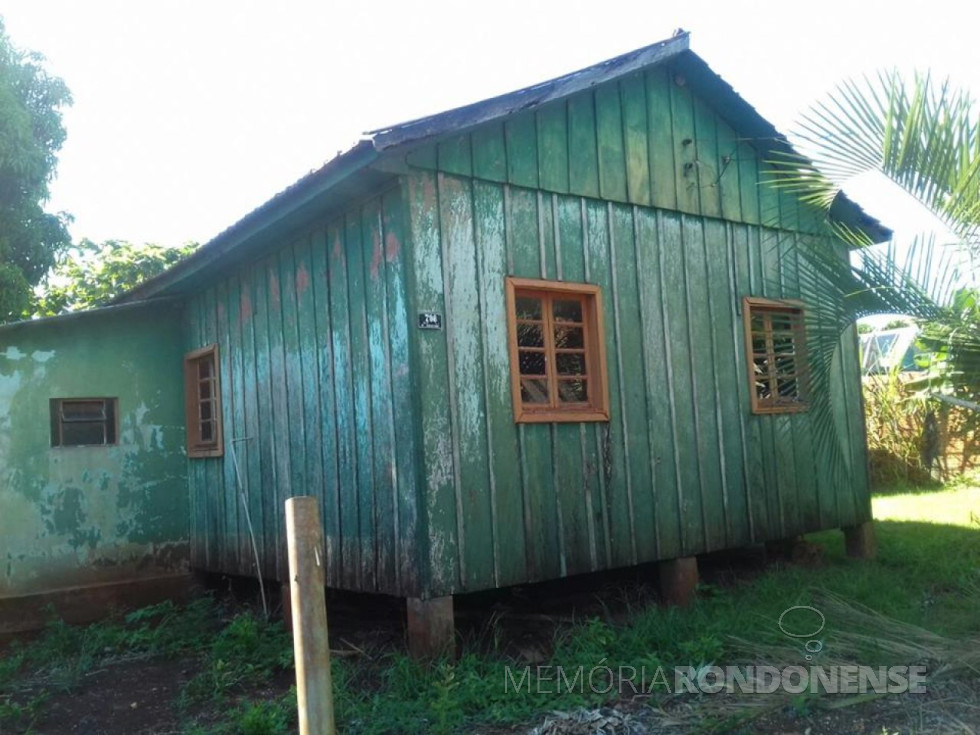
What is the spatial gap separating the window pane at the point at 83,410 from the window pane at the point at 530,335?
491cm

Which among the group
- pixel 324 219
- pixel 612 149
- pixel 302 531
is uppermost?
pixel 612 149

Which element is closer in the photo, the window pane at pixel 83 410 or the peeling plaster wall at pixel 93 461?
the peeling plaster wall at pixel 93 461

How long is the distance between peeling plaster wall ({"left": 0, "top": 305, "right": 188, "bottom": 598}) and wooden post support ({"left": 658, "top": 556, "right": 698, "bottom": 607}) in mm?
5037

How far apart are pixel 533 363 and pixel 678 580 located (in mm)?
2256

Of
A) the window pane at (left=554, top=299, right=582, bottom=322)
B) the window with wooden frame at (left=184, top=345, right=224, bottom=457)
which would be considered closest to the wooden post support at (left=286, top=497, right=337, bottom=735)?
the window pane at (left=554, top=299, right=582, bottom=322)

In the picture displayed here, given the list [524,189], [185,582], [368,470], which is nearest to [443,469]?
[368,470]

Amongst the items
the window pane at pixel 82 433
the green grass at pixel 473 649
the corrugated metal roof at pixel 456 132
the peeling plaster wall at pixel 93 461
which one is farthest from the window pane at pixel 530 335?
the window pane at pixel 82 433

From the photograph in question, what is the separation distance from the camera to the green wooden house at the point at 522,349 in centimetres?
638

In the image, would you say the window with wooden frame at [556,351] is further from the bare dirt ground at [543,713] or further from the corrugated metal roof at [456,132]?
the bare dirt ground at [543,713]

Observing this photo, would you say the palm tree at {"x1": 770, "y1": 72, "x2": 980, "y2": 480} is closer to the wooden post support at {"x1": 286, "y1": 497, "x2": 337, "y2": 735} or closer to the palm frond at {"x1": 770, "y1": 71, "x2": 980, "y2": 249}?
the palm frond at {"x1": 770, "y1": 71, "x2": 980, "y2": 249}

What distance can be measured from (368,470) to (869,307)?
3604 millimetres

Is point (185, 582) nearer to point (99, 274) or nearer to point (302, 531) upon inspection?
point (302, 531)

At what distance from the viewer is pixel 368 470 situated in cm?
673

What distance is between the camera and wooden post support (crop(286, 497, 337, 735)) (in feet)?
10.0
